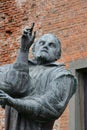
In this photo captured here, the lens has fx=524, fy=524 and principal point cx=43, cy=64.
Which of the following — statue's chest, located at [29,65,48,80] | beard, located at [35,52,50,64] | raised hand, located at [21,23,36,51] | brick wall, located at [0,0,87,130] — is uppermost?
raised hand, located at [21,23,36,51]

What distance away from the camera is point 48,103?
2.75 m

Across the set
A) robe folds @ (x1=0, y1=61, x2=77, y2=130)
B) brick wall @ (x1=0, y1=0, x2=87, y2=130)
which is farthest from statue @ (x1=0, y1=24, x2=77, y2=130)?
brick wall @ (x1=0, y1=0, x2=87, y2=130)

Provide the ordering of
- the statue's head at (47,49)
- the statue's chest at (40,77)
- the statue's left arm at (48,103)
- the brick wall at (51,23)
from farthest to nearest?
1. the brick wall at (51,23)
2. the statue's head at (47,49)
3. the statue's chest at (40,77)
4. the statue's left arm at (48,103)

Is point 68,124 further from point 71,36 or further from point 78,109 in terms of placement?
point 71,36

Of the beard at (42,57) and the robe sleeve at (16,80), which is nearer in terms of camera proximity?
the robe sleeve at (16,80)

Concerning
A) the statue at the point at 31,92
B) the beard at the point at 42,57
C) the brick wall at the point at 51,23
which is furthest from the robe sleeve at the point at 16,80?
the brick wall at the point at 51,23

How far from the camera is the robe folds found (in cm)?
273

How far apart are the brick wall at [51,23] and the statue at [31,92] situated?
467 cm

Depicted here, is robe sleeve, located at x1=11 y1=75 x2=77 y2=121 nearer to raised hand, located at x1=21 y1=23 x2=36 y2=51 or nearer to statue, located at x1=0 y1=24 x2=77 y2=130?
statue, located at x1=0 y1=24 x2=77 y2=130

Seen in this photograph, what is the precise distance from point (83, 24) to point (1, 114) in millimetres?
1939

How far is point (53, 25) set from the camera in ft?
26.7

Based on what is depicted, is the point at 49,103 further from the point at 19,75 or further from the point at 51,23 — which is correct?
the point at 51,23

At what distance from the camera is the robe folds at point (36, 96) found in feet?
8.97

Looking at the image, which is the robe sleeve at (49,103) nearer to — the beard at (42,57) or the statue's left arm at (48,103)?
the statue's left arm at (48,103)
